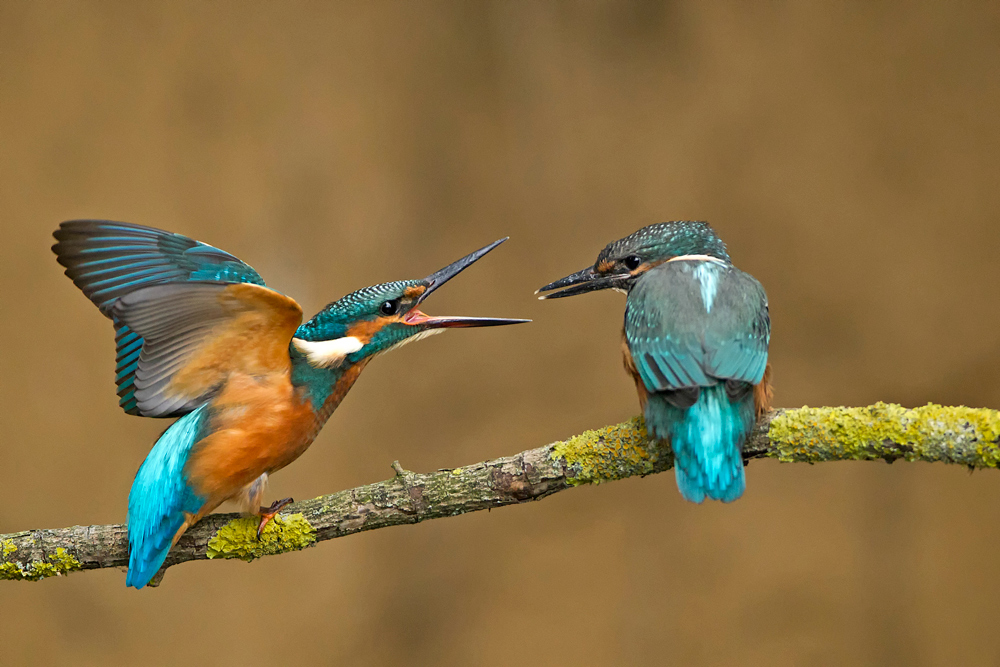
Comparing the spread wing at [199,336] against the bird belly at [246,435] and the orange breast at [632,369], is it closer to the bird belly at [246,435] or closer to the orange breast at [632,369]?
the bird belly at [246,435]

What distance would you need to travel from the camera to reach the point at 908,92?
3.08m

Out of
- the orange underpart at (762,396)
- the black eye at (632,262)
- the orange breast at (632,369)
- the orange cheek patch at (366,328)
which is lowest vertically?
the orange underpart at (762,396)

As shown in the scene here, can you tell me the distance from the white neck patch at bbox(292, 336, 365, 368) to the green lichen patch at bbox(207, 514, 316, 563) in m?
0.31

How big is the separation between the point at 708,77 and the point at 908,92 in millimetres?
713

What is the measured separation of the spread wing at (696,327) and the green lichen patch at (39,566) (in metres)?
1.21

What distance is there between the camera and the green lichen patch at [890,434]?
4.79ft

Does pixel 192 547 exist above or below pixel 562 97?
below

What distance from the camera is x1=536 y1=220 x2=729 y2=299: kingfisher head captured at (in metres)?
1.86

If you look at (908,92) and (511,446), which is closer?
(908,92)

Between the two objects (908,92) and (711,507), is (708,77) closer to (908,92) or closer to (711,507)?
(908,92)

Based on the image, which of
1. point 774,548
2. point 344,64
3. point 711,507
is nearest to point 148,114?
point 344,64

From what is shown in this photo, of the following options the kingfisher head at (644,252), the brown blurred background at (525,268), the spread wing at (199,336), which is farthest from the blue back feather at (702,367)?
the brown blurred background at (525,268)

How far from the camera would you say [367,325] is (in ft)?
5.83

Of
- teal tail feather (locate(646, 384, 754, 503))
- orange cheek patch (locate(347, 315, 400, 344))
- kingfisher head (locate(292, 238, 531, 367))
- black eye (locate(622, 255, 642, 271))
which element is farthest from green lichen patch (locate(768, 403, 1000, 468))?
orange cheek patch (locate(347, 315, 400, 344))
